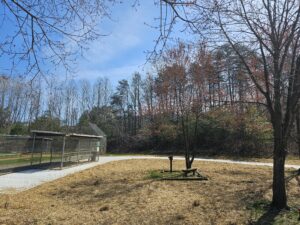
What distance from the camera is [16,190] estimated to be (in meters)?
10.9

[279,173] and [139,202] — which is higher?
[279,173]

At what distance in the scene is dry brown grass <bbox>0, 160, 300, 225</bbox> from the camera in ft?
23.4

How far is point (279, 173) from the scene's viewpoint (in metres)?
7.84

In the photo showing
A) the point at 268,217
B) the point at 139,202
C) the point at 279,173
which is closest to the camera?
the point at 268,217

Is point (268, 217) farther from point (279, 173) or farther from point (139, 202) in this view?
point (139, 202)

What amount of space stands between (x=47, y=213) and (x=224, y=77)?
5.81 m

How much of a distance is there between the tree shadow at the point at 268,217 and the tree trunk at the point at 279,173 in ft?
0.85

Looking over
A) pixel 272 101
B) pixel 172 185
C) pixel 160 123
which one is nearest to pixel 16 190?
pixel 172 185

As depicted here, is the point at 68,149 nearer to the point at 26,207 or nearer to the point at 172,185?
the point at 172,185

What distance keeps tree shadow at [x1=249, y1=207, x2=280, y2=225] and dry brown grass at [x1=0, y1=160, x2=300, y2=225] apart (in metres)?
0.25

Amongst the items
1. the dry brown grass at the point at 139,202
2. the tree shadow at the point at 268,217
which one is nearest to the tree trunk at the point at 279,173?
the tree shadow at the point at 268,217

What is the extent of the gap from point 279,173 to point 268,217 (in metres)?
1.18

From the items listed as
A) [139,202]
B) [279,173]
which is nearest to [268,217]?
[279,173]

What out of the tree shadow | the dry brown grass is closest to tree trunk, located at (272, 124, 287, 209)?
the tree shadow
